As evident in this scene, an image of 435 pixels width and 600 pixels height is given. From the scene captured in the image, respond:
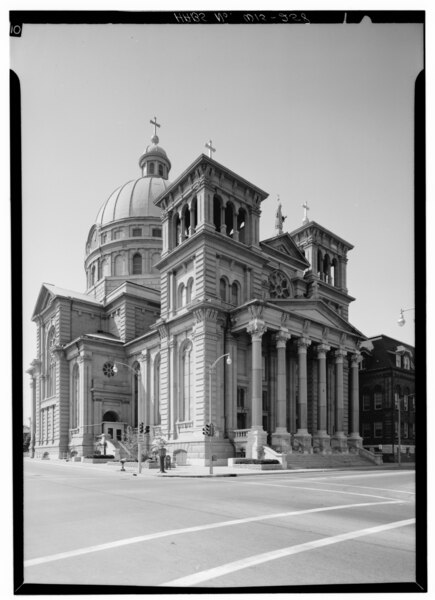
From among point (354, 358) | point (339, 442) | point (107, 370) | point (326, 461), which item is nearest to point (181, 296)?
point (107, 370)

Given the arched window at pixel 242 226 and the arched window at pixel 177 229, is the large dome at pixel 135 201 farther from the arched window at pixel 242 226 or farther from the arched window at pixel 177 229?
the arched window at pixel 242 226

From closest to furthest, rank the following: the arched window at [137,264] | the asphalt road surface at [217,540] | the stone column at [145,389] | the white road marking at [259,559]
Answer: the white road marking at [259,559]
the asphalt road surface at [217,540]
the stone column at [145,389]
the arched window at [137,264]

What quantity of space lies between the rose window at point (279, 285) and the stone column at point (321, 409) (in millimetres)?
7593

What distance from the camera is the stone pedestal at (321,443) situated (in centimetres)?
5284

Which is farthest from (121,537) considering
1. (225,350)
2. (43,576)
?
(225,350)

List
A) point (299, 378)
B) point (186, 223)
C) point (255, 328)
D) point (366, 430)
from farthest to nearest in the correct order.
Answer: point (366, 430)
point (186, 223)
point (299, 378)
point (255, 328)

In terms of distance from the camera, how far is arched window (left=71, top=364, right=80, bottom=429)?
62.4m

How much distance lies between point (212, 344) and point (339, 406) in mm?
18013

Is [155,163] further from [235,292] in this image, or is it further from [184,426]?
[184,426]

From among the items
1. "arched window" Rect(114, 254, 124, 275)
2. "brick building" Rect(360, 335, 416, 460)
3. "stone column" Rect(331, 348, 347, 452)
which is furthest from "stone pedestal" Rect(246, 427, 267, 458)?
"arched window" Rect(114, 254, 124, 275)

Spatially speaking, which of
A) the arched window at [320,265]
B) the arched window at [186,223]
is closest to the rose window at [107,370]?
the arched window at [186,223]

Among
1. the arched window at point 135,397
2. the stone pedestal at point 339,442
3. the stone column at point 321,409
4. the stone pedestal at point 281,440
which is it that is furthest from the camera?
the arched window at point 135,397

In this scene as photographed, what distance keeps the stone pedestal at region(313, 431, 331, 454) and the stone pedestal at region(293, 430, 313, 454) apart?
228 cm

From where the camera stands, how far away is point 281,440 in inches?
1864
